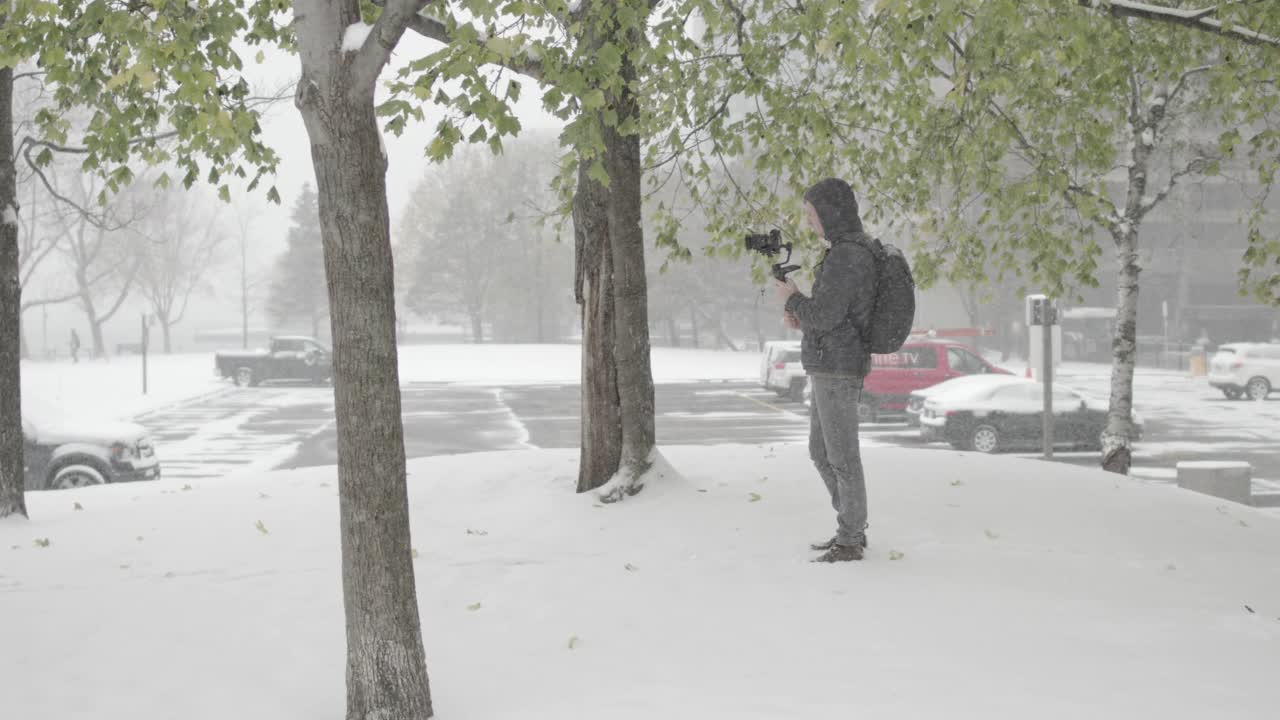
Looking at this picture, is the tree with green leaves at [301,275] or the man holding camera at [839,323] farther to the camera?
the tree with green leaves at [301,275]

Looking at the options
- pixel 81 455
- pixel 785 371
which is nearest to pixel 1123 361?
pixel 81 455

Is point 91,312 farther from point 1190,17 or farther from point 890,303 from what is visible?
point 890,303

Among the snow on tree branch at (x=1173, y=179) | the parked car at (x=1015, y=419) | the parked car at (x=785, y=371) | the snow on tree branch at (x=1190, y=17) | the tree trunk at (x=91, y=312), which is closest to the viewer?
the snow on tree branch at (x=1190, y=17)

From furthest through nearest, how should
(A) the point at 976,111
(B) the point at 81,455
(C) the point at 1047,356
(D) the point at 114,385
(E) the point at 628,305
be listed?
(D) the point at 114,385 < (C) the point at 1047,356 < (B) the point at 81,455 < (A) the point at 976,111 < (E) the point at 628,305

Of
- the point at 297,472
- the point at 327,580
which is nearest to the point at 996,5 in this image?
the point at 327,580

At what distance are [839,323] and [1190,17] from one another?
3.92 metres

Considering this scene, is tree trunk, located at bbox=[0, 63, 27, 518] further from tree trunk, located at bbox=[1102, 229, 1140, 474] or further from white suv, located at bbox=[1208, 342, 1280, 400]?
white suv, located at bbox=[1208, 342, 1280, 400]

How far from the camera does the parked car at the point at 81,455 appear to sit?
1212cm

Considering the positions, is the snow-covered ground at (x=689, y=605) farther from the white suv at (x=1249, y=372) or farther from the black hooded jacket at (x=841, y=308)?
the white suv at (x=1249, y=372)

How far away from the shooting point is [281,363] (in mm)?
38469

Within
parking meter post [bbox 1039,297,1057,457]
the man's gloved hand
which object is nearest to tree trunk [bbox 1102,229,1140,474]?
→ parking meter post [bbox 1039,297,1057,457]

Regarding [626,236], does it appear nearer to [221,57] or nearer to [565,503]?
[565,503]

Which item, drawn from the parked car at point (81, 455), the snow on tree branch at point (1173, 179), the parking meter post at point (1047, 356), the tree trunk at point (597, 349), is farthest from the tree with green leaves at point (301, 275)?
the tree trunk at point (597, 349)

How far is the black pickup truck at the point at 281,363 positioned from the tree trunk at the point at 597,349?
106 ft
